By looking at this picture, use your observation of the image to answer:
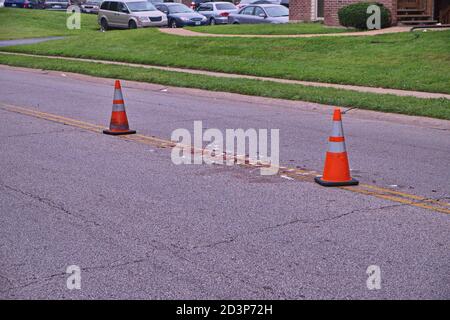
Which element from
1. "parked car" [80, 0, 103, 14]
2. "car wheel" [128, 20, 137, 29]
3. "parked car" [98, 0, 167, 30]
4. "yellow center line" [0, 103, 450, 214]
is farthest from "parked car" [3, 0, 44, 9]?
"yellow center line" [0, 103, 450, 214]

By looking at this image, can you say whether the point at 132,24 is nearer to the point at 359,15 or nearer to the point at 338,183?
the point at 359,15

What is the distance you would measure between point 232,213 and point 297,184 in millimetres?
1425

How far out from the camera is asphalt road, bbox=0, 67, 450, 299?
18.5 ft

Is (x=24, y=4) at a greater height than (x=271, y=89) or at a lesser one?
greater

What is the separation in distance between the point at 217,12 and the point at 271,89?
26125mm

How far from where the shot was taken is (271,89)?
16.9 m

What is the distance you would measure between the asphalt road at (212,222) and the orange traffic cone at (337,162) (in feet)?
0.63

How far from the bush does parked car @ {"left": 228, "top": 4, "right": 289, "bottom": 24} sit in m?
6.81

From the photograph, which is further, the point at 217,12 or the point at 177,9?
the point at 217,12

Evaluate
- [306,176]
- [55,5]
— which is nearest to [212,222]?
[306,176]

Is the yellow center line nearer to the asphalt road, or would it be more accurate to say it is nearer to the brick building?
the asphalt road

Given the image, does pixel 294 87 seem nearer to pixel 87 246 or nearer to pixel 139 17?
pixel 87 246

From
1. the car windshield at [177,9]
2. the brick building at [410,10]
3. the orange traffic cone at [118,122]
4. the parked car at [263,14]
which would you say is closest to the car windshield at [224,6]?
the car windshield at [177,9]

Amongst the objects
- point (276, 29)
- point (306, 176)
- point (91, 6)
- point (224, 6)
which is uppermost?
point (91, 6)
